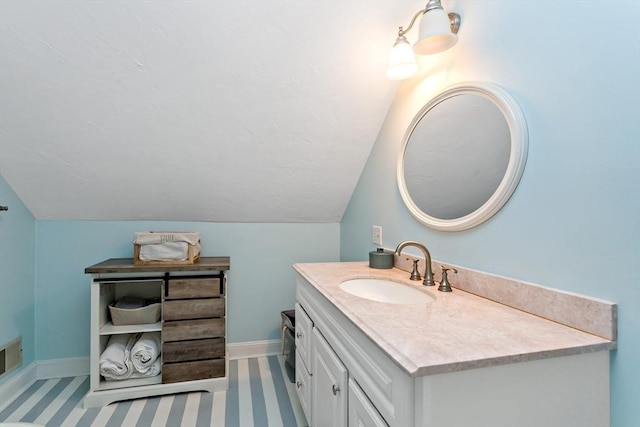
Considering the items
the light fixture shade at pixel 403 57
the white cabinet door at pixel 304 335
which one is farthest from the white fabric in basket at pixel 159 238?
the light fixture shade at pixel 403 57

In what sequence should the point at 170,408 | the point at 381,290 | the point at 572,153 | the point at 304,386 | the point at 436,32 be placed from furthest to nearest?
the point at 170,408, the point at 304,386, the point at 381,290, the point at 436,32, the point at 572,153

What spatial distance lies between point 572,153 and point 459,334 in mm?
575

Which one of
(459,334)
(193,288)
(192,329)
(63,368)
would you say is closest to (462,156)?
(459,334)

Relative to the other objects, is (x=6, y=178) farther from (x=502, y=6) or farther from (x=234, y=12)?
(x=502, y=6)

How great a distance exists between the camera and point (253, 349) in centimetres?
240

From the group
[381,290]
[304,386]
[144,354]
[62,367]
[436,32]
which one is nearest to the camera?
[436,32]

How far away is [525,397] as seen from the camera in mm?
683

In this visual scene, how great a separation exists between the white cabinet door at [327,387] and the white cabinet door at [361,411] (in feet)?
0.17

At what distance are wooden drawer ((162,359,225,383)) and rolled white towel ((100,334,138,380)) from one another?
21 centimetres

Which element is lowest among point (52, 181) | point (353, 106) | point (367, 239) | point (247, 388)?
point (247, 388)

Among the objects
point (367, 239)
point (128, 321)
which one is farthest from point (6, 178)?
point (367, 239)

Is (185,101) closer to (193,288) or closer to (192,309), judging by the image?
(193,288)

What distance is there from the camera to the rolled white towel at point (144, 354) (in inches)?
72.1

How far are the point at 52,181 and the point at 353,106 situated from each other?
1.82m
